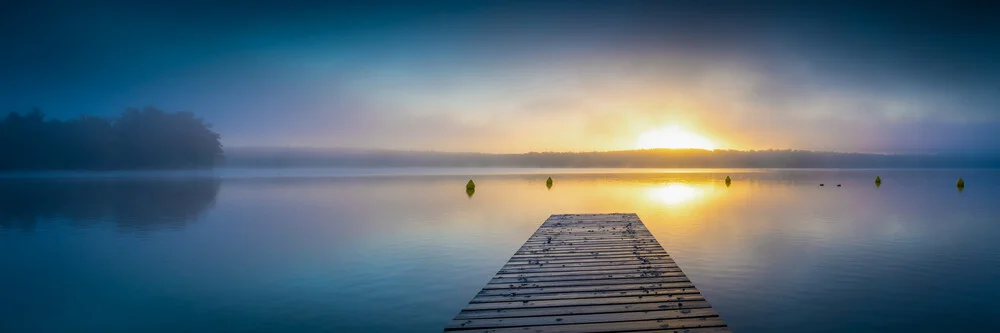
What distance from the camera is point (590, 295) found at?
9.73 m

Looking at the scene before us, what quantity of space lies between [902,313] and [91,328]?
17776 mm

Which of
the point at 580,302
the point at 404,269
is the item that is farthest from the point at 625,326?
the point at 404,269

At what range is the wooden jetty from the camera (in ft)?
26.3

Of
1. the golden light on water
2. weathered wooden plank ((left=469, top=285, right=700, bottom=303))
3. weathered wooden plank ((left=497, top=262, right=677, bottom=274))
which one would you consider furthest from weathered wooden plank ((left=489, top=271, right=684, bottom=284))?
the golden light on water

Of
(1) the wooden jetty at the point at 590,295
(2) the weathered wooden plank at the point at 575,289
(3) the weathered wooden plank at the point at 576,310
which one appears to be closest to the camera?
(1) the wooden jetty at the point at 590,295

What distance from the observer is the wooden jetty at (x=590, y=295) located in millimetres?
8031

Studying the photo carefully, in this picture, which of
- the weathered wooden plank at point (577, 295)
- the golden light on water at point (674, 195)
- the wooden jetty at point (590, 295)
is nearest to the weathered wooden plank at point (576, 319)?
the wooden jetty at point (590, 295)

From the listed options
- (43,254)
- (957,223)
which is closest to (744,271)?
(957,223)

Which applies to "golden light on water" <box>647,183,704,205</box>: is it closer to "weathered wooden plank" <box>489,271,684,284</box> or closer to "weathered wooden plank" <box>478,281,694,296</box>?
"weathered wooden plank" <box>489,271,684,284</box>

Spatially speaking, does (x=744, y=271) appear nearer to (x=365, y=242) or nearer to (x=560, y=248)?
(x=560, y=248)

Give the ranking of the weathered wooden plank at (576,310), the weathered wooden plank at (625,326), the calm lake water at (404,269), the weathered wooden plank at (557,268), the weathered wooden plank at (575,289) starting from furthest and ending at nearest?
the weathered wooden plank at (557,268)
the calm lake water at (404,269)
the weathered wooden plank at (575,289)
the weathered wooden plank at (576,310)
the weathered wooden plank at (625,326)

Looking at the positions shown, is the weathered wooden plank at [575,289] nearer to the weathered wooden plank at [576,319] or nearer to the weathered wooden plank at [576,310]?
the weathered wooden plank at [576,310]

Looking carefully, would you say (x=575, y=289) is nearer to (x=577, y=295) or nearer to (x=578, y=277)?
(x=577, y=295)

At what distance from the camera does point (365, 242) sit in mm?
21922
